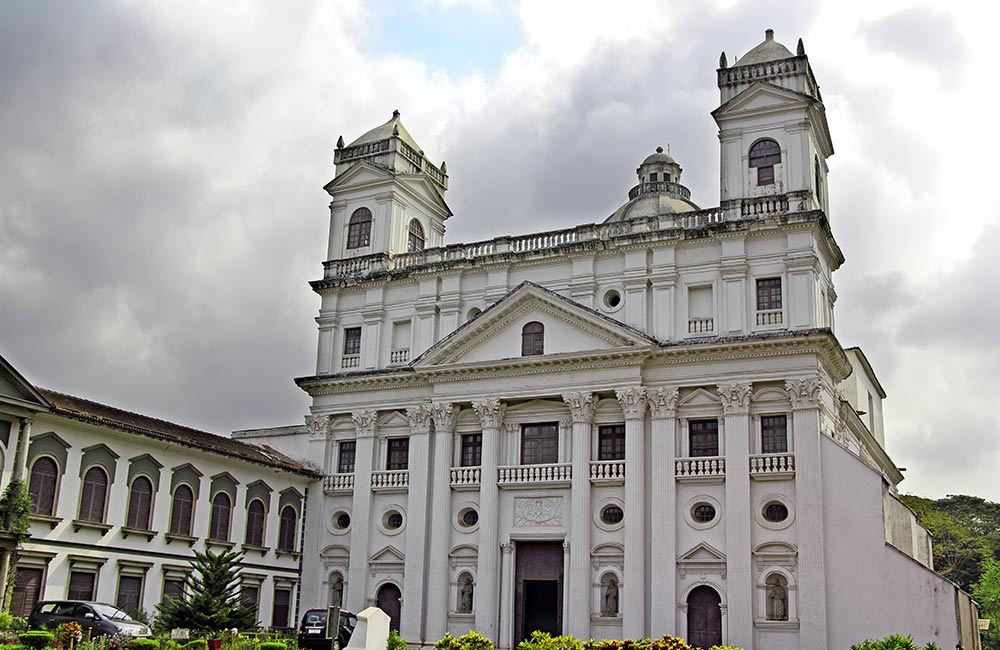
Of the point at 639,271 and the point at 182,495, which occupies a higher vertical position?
the point at 639,271


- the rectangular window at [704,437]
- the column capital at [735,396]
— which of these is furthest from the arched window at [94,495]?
the column capital at [735,396]

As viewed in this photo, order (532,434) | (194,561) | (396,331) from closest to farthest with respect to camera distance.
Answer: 1. (194,561)
2. (532,434)
3. (396,331)

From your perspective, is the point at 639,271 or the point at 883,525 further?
the point at 639,271

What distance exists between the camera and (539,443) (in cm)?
3506

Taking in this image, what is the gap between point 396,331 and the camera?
39.0 metres

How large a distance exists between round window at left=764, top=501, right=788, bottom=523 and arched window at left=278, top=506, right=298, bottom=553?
1696cm

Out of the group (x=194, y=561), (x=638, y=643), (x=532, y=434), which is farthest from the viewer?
(x=532, y=434)

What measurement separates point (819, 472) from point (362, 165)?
21213mm

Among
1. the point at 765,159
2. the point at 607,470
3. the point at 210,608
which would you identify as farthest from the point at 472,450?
the point at 765,159

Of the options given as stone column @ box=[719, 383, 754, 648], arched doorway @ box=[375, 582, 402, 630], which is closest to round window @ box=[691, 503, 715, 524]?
stone column @ box=[719, 383, 754, 648]

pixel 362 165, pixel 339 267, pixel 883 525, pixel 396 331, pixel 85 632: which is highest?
pixel 362 165

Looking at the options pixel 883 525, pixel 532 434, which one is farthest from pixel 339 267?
pixel 883 525

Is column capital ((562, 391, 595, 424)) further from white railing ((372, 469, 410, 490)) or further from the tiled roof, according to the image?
the tiled roof

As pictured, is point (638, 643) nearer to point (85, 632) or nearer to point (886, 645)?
point (886, 645)
